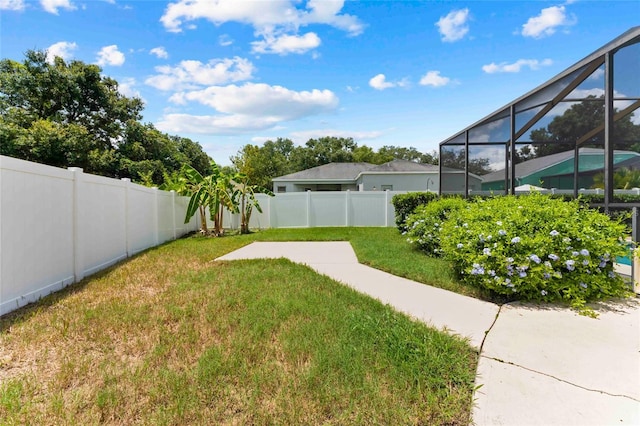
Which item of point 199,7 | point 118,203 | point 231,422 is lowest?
point 231,422

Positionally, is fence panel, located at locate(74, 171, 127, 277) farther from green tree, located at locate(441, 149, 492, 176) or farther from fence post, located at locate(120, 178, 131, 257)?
green tree, located at locate(441, 149, 492, 176)

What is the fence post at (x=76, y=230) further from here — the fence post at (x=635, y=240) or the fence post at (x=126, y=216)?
the fence post at (x=635, y=240)

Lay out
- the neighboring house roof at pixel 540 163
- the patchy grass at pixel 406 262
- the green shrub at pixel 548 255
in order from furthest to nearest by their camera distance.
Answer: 1. the neighboring house roof at pixel 540 163
2. the patchy grass at pixel 406 262
3. the green shrub at pixel 548 255

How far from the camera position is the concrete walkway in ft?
6.31

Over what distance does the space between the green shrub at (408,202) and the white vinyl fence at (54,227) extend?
7885mm

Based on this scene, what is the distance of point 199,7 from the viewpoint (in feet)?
23.2

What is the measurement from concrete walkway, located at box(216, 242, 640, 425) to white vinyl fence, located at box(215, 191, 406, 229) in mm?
8866

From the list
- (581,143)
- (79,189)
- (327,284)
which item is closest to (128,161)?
(79,189)

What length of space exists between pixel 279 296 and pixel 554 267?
3530 mm

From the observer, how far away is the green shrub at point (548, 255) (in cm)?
378

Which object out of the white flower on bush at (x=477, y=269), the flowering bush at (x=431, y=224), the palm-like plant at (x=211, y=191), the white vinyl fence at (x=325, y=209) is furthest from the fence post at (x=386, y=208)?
the white flower on bush at (x=477, y=269)

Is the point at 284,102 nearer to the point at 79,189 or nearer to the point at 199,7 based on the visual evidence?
the point at 199,7

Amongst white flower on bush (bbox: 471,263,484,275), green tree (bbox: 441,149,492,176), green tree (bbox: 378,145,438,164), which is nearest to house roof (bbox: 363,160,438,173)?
green tree (bbox: 441,149,492,176)

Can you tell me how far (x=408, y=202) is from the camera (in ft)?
33.8
